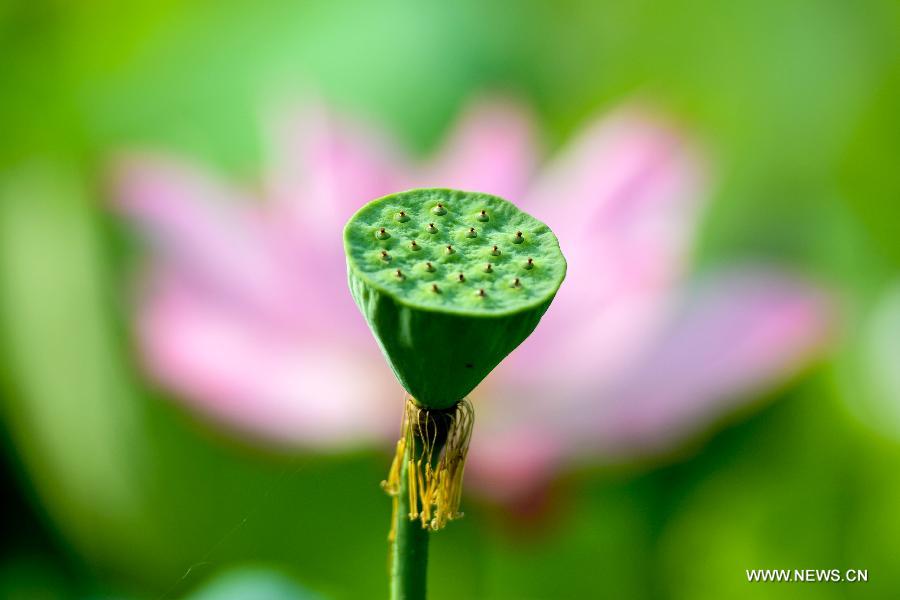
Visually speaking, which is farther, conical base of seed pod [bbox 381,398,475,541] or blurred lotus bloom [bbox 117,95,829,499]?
blurred lotus bloom [bbox 117,95,829,499]

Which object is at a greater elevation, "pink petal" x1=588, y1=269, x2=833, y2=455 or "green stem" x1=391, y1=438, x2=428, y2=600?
"green stem" x1=391, y1=438, x2=428, y2=600

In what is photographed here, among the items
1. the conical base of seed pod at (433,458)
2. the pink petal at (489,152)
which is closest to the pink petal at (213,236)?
the pink petal at (489,152)

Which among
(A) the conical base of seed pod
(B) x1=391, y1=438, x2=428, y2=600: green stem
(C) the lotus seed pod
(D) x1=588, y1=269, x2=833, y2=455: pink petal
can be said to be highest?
(C) the lotus seed pod

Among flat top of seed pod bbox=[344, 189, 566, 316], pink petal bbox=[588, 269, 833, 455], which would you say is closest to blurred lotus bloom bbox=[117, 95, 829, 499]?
pink petal bbox=[588, 269, 833, 455]

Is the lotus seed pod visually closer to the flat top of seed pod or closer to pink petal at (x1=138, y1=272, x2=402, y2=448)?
the flat top of seed pod

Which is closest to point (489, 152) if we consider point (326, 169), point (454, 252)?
point (326, 169)

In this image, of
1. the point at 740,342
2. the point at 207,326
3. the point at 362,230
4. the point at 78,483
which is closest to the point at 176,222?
the point at 207,326

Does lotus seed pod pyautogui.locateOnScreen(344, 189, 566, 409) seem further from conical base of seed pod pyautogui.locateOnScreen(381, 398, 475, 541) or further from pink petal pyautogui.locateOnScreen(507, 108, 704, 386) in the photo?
pink petal pyautogui.locateOnScreen(507, 108, 704, 386)
